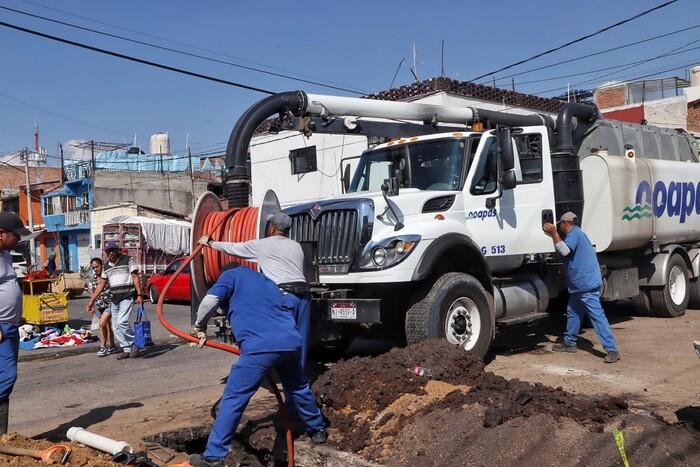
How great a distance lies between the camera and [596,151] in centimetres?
1058

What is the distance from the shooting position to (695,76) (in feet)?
118

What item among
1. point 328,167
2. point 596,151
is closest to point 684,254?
point 596,151

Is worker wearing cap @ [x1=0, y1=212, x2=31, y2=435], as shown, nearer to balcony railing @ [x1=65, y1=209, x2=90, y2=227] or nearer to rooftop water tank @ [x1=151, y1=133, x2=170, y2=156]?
balcony railing @ [x1=65, y1=209, x2=90, y2=227]

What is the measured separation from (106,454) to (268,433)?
127 cm

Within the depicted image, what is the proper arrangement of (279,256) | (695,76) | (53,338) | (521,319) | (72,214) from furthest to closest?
(72,214), (695,76), (53,338), (521,319), (279,256)

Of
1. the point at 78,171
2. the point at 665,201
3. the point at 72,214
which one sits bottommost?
the point at 665,201

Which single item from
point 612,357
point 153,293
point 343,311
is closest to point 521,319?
point 612,357

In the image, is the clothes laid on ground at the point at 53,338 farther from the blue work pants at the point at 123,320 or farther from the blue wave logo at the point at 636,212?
the blue wave logo at the point at 636,212

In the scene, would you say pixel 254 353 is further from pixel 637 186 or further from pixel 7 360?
pixel 637 186

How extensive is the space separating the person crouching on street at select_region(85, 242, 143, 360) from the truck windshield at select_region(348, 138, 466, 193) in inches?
151

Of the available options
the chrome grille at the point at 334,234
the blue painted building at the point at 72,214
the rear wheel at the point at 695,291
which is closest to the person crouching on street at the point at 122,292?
the chrome grille at the point at 334,234

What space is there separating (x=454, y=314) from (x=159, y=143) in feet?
153

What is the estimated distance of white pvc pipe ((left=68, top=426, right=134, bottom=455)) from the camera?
492 cm

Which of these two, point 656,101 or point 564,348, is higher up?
point 656,101
